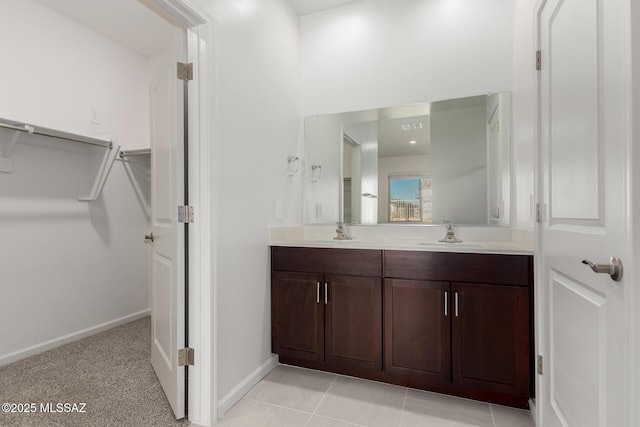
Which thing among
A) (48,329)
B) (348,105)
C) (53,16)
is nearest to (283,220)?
(348,105)

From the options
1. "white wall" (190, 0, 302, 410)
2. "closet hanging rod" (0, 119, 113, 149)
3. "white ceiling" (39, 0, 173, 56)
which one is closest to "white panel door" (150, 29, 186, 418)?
"white wall" (190, 0, 302, 410)

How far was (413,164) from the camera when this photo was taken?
7.87 ft

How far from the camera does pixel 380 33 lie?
246cm

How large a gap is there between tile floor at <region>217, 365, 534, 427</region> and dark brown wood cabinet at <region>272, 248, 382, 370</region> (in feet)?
0.51

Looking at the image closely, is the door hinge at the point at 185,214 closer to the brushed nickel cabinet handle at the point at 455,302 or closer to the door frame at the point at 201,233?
the door frame at the point at 201,233

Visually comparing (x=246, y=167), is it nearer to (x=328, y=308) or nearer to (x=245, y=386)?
(x=328, y=308)

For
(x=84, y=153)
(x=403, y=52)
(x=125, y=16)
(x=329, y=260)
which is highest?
(x=125, y=16)

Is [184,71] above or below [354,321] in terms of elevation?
above

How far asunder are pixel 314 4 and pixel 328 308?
2360mm

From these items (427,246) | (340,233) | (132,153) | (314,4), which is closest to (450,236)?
(427,246)

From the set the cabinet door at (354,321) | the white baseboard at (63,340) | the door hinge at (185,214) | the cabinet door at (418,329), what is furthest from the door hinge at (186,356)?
the white baseboard at (63,340)

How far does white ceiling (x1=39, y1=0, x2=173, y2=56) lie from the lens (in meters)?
2.43

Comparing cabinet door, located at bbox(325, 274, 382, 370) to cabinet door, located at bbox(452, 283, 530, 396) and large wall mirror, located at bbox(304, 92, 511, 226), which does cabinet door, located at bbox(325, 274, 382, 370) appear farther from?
large wall mirror, located at bbox(304, 92, 511, 226)

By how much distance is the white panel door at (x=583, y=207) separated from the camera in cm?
85
